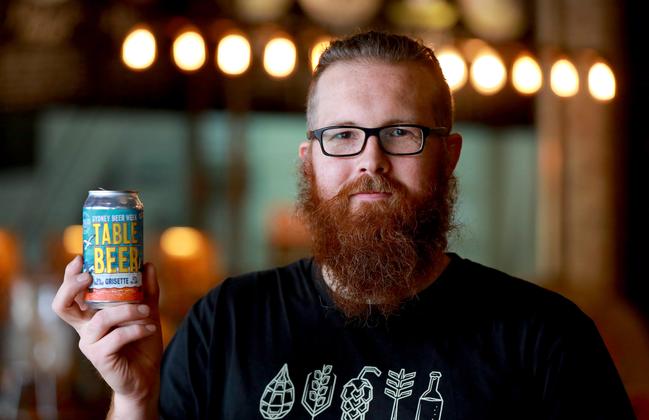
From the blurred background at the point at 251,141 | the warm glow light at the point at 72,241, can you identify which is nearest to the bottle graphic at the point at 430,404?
the blurred background at the point at 251,141

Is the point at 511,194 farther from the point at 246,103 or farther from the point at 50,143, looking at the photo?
the point at 50,143

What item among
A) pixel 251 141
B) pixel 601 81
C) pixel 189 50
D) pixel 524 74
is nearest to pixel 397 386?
pixel 189 50

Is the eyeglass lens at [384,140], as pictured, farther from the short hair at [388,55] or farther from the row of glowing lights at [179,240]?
the row of glowing lights at [179,240]

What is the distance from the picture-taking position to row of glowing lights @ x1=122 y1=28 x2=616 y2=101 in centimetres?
434

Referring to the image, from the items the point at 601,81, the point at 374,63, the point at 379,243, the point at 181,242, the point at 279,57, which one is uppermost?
the point at 279,57

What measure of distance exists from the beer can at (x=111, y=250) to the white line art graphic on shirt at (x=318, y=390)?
1.12 feet

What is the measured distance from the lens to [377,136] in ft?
5.09

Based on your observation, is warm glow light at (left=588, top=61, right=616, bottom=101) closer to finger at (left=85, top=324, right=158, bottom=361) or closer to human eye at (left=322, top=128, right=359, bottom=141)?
human eye at (left=322, top=128, right=359, bottom=141)

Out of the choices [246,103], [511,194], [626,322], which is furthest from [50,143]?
[626,322]

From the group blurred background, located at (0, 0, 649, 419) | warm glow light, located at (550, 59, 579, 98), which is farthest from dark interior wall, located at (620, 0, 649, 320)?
warm glow light, located at (550, 59, 579, 98)

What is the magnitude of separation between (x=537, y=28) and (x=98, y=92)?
314 cm

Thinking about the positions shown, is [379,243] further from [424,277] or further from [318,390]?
[318,390]

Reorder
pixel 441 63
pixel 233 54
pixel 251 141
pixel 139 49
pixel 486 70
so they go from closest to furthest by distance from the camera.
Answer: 1. pixel 139 49
2. pixel 233 54
3. pixel 441 63
4. pixel 486 70
5. pixel 251 141

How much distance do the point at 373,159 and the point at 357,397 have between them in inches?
16.4
